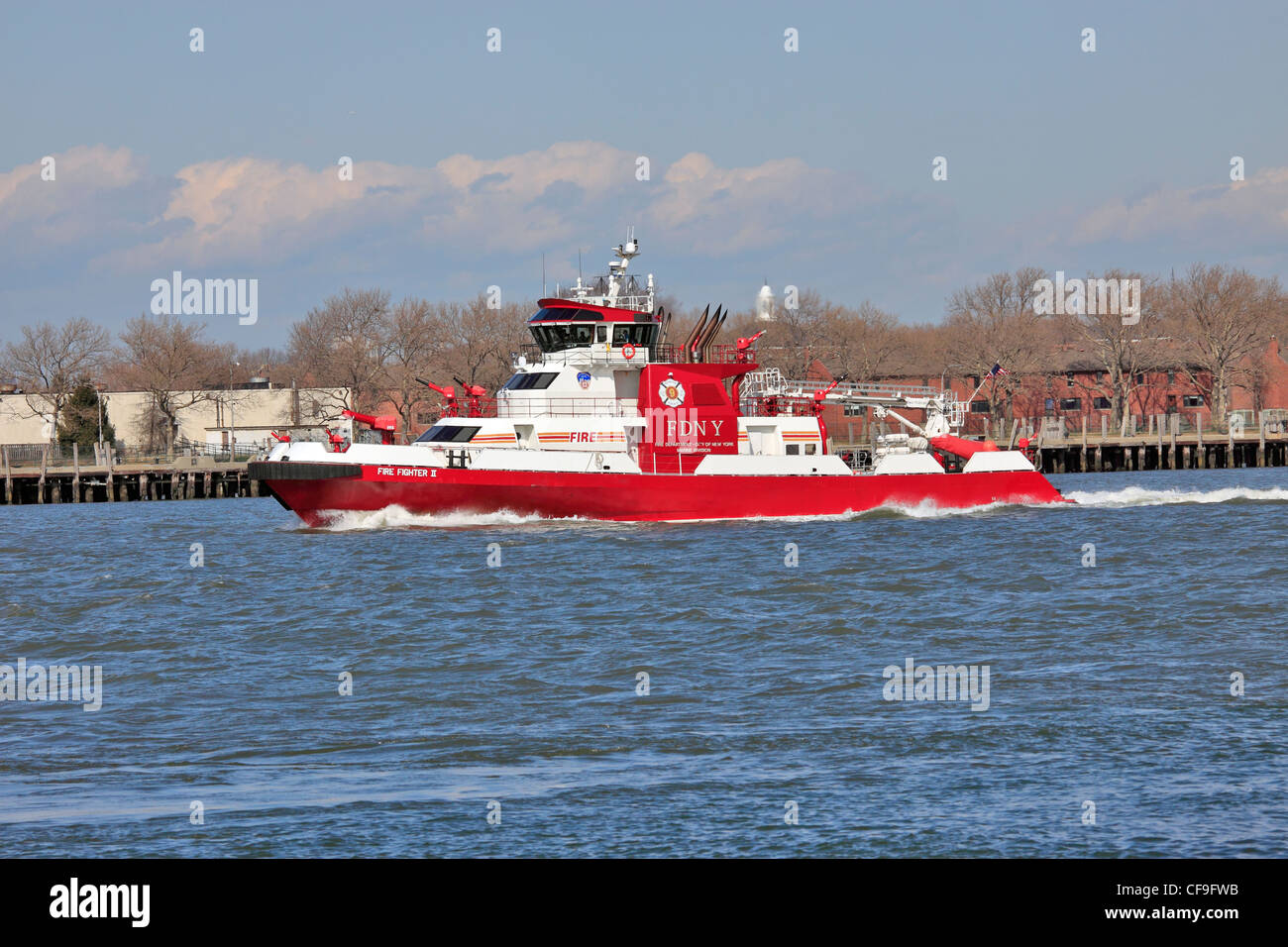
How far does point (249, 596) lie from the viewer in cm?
2702

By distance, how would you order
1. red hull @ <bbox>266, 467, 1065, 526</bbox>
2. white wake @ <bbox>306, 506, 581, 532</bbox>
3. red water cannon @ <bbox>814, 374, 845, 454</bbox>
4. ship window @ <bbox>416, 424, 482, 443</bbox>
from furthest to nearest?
red water cannon @ <bbox>814, 374, 845, 454</bbox>, ship window @ <bbox>416, 424, 482, 443</bbox>, white wake @ <bbox>306, 506, 581, 532</bbox>, red hull @ <bbox>266, 467, 1065, 526</bbox>

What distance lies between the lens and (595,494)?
38656 mm

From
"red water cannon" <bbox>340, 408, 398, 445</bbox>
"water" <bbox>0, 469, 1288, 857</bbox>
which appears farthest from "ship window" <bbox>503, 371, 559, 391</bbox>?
"water" <bbox>0, 469, 1288, 857</bbox>

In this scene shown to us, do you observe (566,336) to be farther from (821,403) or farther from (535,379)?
(821,403)

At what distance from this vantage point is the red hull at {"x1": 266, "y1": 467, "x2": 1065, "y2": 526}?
38.1 m

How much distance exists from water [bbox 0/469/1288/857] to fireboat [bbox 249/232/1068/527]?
4.70m

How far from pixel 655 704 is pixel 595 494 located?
2307cm

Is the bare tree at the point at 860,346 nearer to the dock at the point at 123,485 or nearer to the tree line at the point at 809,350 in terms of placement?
the tree line at the point at 809,350

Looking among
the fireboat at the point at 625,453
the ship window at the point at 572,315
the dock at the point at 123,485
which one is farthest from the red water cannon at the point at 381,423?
the dock at the point at 123,485

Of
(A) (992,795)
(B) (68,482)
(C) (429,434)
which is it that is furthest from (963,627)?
(B) (68,482)

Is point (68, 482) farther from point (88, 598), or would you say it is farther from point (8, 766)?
point (8, 766)

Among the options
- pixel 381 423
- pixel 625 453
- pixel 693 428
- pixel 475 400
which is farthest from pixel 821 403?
pixel 381 423

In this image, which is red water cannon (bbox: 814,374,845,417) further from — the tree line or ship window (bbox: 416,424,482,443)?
the tree line

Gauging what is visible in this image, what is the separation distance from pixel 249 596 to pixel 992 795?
19.1 m
